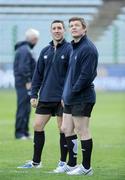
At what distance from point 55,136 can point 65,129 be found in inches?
264

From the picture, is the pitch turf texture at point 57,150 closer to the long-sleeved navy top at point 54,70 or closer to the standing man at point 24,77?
the standing man at point 24,77

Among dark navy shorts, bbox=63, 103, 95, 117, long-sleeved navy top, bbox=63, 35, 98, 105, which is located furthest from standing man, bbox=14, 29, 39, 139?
dark navy shorts, bbox=63, 103, 95, 117

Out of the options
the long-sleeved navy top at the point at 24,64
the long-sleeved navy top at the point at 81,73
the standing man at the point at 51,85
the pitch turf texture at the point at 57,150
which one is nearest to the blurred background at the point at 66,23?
the pitch turf texture at the point at 57,150

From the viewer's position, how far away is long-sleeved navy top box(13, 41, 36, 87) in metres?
14.9

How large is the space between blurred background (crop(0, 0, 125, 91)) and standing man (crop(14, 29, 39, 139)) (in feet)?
58.9

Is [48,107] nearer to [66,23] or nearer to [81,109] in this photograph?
[81,109]

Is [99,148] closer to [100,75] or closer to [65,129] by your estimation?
[65,129]

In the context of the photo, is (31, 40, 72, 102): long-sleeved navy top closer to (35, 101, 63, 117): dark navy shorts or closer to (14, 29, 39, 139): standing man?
(35, 101, 63, 117): dark navy shorts

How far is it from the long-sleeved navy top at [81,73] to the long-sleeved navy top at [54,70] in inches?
23.8

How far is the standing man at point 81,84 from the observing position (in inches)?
346

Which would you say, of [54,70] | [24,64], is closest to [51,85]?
[54,70]

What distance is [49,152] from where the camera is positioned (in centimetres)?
1230

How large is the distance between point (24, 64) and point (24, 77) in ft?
1.02

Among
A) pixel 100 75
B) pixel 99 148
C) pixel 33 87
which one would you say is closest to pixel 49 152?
pixel 99 148
